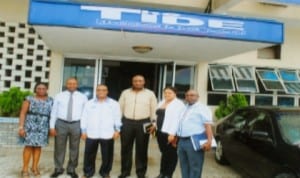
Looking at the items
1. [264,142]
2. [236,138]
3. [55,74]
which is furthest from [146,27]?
[55,74]

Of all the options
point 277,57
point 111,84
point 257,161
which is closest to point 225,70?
point 277,57

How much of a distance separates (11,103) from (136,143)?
13.5ft

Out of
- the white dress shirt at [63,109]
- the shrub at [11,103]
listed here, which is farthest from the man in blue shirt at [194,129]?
the shrub at [11,103]

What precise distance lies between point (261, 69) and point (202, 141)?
763 centimetres

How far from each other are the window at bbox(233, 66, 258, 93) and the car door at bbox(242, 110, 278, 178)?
15.8 ft

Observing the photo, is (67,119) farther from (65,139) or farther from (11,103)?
(11,103)

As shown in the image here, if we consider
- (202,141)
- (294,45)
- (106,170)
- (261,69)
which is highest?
(294,45)

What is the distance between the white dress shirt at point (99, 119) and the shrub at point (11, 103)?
3.40 meters

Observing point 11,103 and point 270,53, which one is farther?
point 270,53

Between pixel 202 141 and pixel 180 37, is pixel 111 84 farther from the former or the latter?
pixel 202 141

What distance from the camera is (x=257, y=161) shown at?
597cm

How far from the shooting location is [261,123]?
634cm

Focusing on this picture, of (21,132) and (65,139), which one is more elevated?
(21,132)

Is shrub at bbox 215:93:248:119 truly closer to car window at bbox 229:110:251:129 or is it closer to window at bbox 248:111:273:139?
car window at bbox 229:110:251:129
